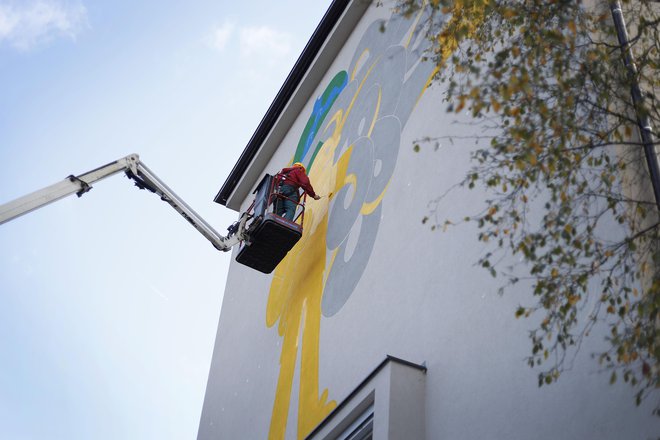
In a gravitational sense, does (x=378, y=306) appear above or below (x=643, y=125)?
→ above

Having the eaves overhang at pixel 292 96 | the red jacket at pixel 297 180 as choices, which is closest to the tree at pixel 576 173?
the red jacket at pixel 297 180

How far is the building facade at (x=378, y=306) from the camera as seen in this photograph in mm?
9859

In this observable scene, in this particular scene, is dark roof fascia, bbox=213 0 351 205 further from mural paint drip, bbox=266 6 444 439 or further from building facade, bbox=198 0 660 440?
mural paint drip, bbox=266 6 444 439

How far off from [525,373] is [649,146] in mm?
2932

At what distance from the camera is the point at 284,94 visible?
26141 mm

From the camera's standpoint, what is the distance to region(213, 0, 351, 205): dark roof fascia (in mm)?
23953

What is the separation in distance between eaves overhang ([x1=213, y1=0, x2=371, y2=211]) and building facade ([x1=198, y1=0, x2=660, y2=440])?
0.06 metres

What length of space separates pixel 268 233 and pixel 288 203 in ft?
4.09

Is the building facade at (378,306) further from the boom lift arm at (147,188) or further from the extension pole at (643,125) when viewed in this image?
the extension pole at (643,125)

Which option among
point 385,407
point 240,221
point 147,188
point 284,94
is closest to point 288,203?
point 240,221

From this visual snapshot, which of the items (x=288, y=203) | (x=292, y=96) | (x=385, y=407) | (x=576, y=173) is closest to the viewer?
(x=576, y=173)

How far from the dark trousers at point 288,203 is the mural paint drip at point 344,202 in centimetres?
68

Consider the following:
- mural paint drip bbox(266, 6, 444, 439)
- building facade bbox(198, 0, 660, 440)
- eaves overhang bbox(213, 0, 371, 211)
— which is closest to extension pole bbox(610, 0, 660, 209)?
building facade bbox(198, 0, 660, 440)

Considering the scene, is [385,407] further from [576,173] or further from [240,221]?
[240,221]
